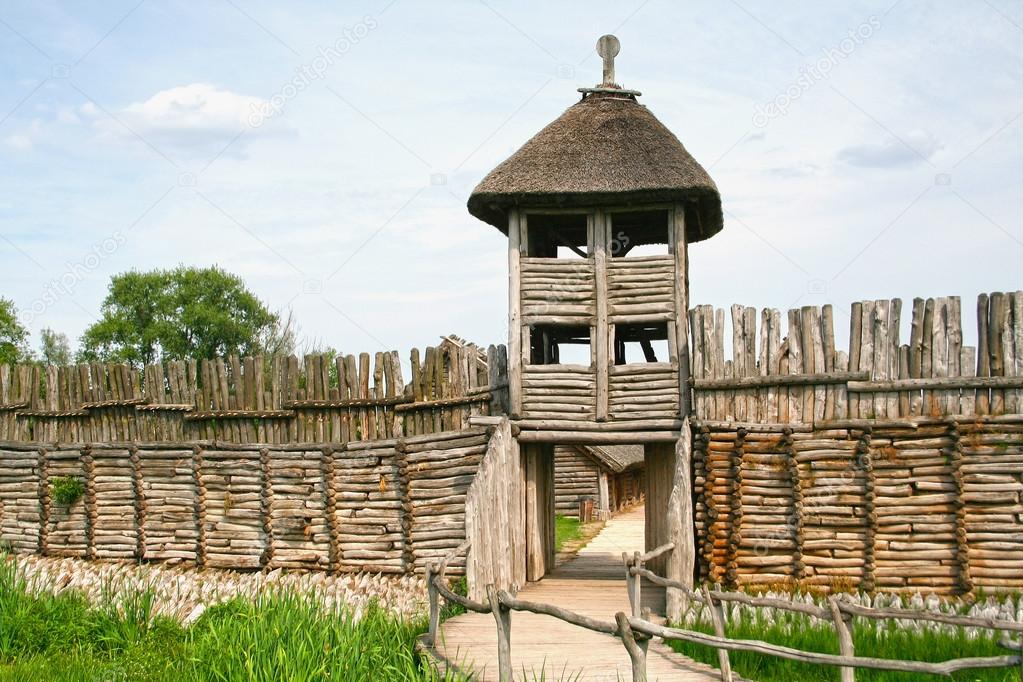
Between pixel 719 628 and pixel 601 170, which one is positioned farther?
A: pixel 601 170

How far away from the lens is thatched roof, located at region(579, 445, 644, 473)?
27.3 metres

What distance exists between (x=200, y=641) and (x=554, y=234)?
8882 millimetres

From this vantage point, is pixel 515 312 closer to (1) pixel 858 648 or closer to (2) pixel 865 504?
(2) pixel 865 504

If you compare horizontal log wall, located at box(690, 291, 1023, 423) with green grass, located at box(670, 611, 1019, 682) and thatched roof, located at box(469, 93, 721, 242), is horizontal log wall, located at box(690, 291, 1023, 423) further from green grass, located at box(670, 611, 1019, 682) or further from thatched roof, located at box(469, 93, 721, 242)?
green grass, located at box(670, 611, 1019, 682)

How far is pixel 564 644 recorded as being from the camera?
10.2 m

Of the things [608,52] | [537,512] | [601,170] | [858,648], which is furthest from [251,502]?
[858,648]

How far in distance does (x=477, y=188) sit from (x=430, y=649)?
706cm

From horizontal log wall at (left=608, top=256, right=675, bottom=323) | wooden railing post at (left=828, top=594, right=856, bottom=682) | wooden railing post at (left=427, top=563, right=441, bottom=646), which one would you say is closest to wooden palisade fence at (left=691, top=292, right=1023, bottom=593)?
horizontal log wall at (left=608, top=256, right=675, bottom=323)

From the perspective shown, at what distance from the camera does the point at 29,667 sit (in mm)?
11258

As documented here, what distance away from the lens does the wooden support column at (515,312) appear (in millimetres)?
14648

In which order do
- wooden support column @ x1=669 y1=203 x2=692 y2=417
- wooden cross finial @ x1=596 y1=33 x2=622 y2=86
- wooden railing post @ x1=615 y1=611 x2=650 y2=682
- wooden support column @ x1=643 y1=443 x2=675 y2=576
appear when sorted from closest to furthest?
wooden railing post @ x1=615 y1=611 x2=650 y2=682, wooden support column @ x1=669 y1=203 x2=692 y2=417, wooden support column @ x1=643 y1=443 x2=675 y2=576, wooden cross finial @ x1=596 y1=33 x2=622 y2=86

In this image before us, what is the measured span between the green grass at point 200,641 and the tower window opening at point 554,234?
709 centimetres

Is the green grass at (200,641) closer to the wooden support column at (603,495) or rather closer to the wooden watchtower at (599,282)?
the wooden watchtower at (599,282)

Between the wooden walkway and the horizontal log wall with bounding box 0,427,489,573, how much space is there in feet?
6.66
